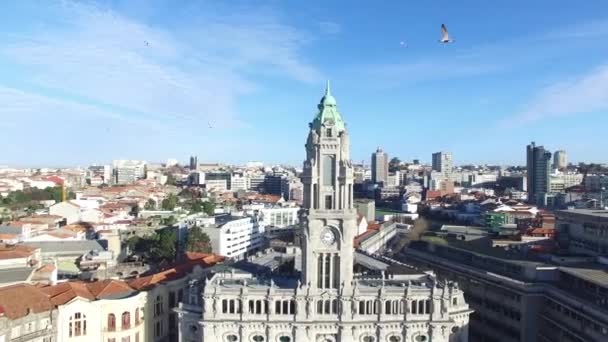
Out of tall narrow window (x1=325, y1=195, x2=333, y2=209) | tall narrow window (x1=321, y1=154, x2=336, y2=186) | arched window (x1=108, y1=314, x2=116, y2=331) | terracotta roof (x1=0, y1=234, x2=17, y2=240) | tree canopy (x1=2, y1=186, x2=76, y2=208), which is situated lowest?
arched window (x1=108, y1=314, x2=116, y2=331)

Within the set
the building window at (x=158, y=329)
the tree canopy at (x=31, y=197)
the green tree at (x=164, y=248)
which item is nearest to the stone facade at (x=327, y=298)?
the building window at (x=158, y=329)

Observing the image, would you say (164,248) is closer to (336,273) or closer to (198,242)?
(198,242)

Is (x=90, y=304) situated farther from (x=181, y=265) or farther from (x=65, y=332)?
(x=181, y=265)

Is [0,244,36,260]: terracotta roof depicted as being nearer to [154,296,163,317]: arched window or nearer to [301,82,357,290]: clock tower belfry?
[154,296,163,317]: arched window

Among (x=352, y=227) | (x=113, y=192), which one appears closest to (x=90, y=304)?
(x=352, y=227)

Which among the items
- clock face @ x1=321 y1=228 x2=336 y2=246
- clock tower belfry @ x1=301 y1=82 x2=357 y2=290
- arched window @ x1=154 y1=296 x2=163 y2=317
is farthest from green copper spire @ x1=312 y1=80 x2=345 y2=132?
arched window @ x1=154 y1=296 x2=163 y2=317

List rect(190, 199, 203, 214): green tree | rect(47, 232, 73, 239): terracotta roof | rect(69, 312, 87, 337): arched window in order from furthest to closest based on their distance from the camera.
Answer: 1. rect(190, 199, 203, 214): green tree
2. rect(47, 232, 73, 239): terracotta roof
3. rect(69, 312, 87, 337): arched window
